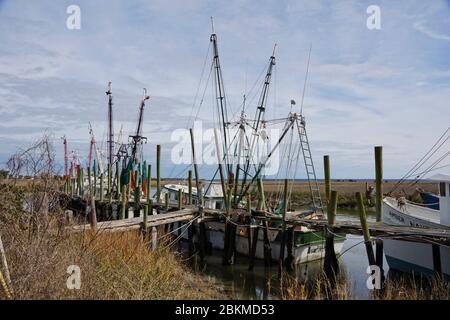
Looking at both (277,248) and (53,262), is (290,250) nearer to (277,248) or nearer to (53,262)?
(277,248)

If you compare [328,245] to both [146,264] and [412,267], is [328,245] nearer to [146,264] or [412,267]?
[412,267]

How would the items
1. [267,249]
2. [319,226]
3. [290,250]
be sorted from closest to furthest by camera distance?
1. [319,226]
2. [290,250]
3. [267,249]

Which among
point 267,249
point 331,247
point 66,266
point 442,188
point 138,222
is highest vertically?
point 442,188

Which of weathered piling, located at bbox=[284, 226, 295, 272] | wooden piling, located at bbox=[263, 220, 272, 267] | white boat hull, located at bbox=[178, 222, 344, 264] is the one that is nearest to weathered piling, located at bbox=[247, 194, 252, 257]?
white boat hull, located at bbox=[178, 222, 344, 264]

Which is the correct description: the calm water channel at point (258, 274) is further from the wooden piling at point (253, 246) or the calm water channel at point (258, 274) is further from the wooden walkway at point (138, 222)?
the wooden walkway at point (138, 222)

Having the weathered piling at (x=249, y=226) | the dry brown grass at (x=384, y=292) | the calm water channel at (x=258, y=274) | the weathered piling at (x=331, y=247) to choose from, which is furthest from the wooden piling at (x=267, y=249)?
the weathered piling at (x=331, y=247)

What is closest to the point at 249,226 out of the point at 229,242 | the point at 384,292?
the point at 229,242

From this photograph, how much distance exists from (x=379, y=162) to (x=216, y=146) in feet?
37.8

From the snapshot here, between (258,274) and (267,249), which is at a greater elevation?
(267,249)

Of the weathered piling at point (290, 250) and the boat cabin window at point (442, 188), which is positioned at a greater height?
the boat cabin window at point (442, 188)

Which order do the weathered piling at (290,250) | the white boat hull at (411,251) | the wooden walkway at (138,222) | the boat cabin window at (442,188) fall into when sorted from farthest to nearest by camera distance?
the weathered piling at (290,250)
the boat cabin window at (442,188)
the wooden walkway at (138,222)
the white boat hull at (411,251)

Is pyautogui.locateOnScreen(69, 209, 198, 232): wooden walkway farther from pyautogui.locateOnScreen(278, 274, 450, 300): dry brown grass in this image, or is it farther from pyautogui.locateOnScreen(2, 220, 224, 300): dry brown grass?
pyautogui.locateOnScreen(278, 274, 450, 300): dry brown grass

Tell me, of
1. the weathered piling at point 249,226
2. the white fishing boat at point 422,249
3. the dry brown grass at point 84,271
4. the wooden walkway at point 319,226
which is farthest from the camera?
the weathered piling at point 249,226

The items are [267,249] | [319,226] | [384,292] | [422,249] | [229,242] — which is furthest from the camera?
[229,242]
